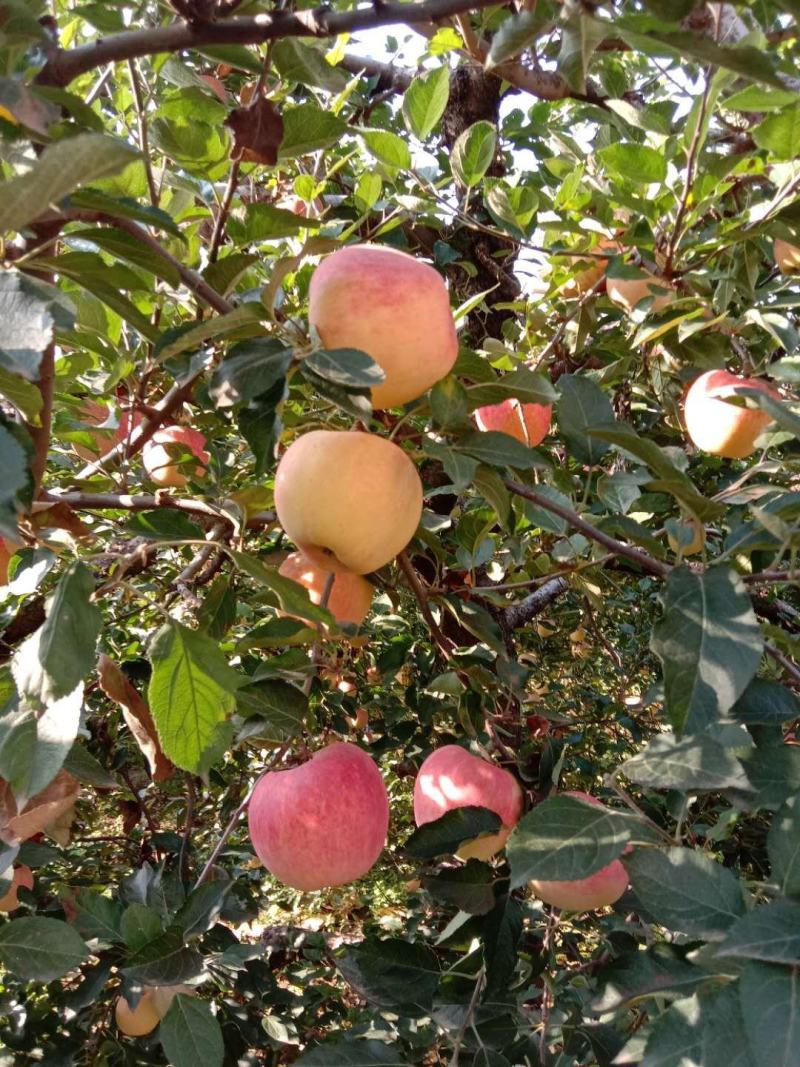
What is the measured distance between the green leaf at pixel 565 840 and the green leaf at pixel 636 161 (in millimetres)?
936

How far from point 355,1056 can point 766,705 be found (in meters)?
0.69

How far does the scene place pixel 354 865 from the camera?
122 cm

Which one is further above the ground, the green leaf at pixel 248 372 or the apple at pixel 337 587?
the green leaf at pixel 248 372

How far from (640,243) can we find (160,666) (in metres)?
1.04

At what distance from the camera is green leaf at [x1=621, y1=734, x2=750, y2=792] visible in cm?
80

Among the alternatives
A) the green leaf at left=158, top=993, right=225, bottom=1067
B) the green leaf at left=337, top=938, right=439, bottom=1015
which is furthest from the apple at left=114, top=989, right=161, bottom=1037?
the green leaf at left=337, top=938, right=439, bottom=1015

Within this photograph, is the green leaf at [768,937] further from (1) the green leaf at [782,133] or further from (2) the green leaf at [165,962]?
Result: (1) the green leaf at [782,133]

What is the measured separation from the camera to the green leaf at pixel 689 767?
80 centimetres

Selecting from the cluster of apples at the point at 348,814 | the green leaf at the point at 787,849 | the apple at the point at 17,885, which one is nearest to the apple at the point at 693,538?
the green leaf at the point at 787,849

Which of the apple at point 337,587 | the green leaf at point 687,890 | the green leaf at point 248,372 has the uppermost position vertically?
the green leaf at point 248,372

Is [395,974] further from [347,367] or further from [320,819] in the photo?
[347,367]

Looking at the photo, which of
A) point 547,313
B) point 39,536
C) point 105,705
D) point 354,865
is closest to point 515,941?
point 354,865

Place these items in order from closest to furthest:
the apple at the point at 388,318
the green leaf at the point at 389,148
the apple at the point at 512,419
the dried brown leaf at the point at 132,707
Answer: the apple at the point at 388,318 → the dried brown leaf at the point at 132,707 → the green leaf at the point at 389,148 → the apple at the point at 512,419

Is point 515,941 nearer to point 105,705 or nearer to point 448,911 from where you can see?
point 448,911
